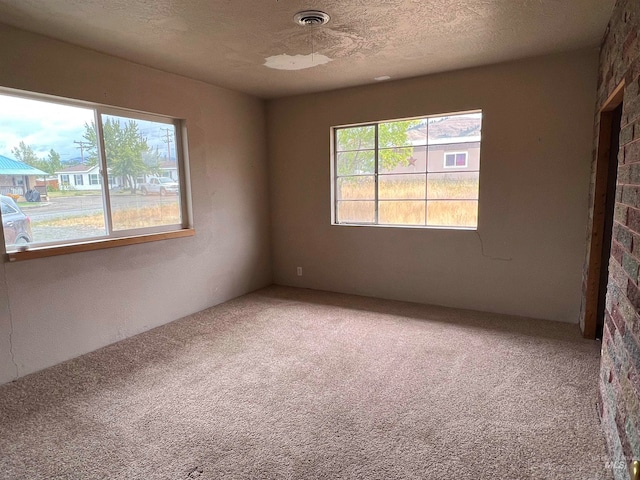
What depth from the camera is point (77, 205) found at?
3.00m

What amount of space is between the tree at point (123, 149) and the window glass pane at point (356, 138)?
7.00ft

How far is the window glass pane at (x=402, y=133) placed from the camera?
13.0ft

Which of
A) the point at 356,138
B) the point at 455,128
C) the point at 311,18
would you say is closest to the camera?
the point at 311,18

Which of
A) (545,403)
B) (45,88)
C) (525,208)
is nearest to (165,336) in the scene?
(45,88)

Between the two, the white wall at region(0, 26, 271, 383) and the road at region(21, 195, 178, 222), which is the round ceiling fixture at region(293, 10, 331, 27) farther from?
the road at region(21, 195, 178, 222)

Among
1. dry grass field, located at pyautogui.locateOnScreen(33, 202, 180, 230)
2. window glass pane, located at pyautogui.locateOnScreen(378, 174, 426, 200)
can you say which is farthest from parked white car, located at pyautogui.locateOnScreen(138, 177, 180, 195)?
window glass pane, located at pyautogui.locateOnScreen(378, 174, 426, 200)

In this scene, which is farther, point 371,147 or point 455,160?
point 371,147

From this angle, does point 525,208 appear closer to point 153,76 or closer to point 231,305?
point 231,305

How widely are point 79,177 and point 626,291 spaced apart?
12.1ft

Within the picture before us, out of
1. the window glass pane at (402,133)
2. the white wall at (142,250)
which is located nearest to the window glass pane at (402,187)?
the window glass pane at (402,133)

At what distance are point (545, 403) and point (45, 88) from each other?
3963 millimetres

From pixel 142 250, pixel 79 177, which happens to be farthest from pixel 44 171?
pixel 142 250

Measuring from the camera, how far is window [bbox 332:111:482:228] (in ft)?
12.3

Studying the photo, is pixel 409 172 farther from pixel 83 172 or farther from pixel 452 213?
pixel 83 172
